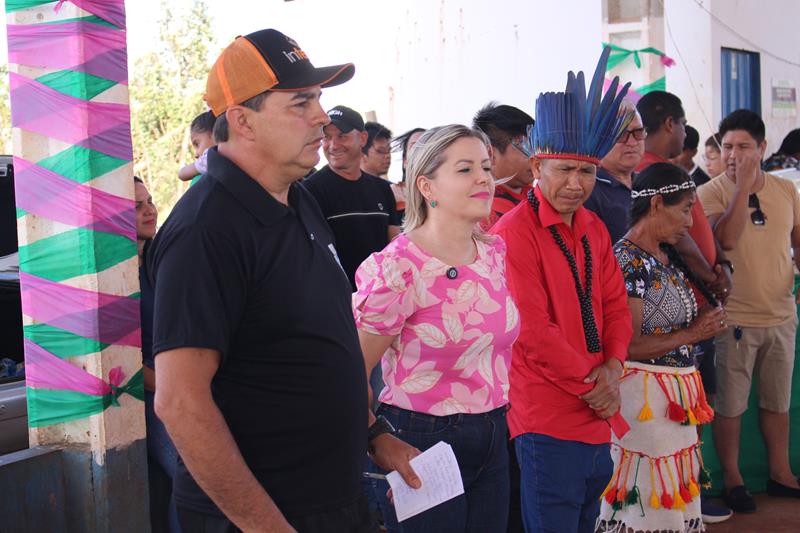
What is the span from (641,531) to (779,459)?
6.84ft

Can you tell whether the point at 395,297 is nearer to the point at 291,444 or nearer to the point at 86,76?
the point at 291,444

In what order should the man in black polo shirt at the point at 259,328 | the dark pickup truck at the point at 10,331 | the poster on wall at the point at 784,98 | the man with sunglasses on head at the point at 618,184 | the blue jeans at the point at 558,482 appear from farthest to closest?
the poster on wall at the point at 784,98 < the man with sunglasses on head at the point at 618,184 < the dark pickup truck at the point at 10,331 < the blue jeans at the point at 558,482 < the man in black polo shirt at the point at 259,328

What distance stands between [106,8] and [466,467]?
7.18 feet

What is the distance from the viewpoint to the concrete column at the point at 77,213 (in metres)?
3.37

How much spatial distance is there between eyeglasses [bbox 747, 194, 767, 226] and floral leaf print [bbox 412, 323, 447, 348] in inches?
140

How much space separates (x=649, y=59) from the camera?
977 centimetres

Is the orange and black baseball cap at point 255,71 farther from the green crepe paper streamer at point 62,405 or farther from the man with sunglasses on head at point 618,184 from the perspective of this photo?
the man with sunglasses on head at point 618,184

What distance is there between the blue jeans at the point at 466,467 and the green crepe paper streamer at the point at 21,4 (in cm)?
197

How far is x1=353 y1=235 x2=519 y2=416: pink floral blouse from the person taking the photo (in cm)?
285

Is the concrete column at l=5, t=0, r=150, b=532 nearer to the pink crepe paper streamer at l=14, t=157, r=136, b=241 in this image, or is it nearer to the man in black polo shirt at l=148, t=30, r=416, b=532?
the pink crepe paper streamer at l=14, t=157, r=136, b=241

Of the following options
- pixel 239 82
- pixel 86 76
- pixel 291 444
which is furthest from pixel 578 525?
pixel 86 76

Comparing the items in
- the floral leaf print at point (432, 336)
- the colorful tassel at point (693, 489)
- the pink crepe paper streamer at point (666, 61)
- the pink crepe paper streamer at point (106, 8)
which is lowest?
the colorful tassel at point (693, 489)

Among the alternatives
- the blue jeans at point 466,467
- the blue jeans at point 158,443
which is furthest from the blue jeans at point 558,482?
the blue jeans at point 158,443

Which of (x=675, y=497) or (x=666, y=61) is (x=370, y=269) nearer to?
(x=675, y=497)
